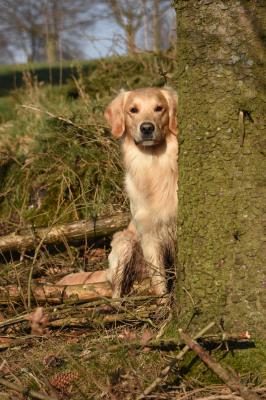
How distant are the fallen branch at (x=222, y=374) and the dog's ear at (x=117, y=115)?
242cm

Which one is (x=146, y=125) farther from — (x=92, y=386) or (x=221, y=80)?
(x=92, y=386)

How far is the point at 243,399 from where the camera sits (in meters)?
2.38

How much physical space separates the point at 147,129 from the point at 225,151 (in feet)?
5.28

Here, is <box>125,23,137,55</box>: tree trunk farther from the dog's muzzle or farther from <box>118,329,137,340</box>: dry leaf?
<box>118,329,137,340</box>: dry leaf

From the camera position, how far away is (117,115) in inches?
179

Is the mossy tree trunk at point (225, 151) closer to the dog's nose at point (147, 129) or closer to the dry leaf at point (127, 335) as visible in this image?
the dry leaf at point (127, 335)

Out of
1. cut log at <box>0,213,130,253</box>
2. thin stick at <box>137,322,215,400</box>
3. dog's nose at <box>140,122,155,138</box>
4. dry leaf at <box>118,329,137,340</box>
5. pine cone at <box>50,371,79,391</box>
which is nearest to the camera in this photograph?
thin stick at <box>137,322,215,400</box>

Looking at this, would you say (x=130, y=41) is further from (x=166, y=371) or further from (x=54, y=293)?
(x=166, y=371)

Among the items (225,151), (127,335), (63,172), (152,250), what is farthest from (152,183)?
(127,335)

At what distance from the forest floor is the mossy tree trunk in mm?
234

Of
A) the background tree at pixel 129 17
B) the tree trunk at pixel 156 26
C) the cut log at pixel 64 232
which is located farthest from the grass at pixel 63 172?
the tree trunk at pixel 156 26

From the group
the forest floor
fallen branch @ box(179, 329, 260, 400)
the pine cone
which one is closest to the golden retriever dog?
the forest floor

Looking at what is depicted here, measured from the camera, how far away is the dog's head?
422 cm

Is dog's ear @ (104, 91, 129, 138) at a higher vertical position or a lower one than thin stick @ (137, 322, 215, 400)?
higher
